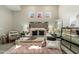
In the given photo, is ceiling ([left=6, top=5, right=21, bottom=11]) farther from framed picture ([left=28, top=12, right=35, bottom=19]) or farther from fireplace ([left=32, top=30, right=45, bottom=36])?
fireplace ([left=32, top=30, right=45, bottom=36])

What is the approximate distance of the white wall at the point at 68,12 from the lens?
232 centimetres

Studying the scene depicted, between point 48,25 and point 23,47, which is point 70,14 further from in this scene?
point 23,47

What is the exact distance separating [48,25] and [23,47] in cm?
73

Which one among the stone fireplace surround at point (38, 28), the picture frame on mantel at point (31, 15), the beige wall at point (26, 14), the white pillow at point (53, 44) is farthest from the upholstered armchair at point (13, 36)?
the white pillow at point (53, 44)

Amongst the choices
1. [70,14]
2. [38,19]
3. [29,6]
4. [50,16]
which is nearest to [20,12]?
[29,6]

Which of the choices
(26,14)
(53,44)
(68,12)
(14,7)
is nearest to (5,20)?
(14,7)

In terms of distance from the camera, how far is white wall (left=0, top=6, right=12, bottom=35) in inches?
91.2

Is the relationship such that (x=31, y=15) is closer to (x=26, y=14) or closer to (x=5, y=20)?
(x=26, y=14)

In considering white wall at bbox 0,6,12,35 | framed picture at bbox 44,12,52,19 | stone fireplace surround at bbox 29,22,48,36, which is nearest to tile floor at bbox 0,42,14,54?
white wall at bbox 0,6,12,35

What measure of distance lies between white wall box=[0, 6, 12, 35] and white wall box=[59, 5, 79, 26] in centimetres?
111

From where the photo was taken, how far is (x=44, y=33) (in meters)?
2.42

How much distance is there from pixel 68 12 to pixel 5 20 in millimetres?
1371

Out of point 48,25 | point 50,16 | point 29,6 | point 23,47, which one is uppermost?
point 29,6

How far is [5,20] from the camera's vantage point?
7.70ft
